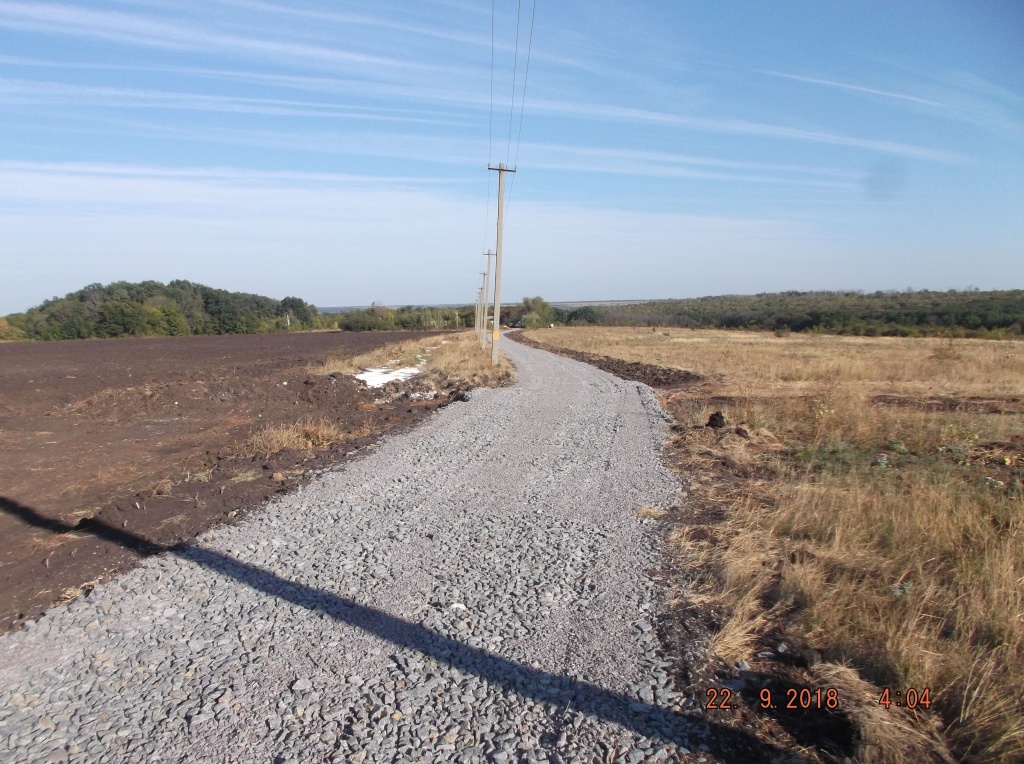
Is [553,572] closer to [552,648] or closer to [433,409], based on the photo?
[552,648]

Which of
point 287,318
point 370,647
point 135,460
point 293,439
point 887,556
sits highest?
point 887,556

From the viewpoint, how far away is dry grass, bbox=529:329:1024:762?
328cm

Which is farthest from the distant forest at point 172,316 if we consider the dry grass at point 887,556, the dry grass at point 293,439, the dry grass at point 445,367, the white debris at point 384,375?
the dry grass at point 887,556

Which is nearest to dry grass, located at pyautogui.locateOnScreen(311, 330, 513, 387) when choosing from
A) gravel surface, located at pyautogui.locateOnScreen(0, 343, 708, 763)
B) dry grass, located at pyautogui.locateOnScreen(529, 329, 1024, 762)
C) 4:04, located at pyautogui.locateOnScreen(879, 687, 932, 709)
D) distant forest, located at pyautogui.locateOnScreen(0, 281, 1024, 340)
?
dry grass, located at pyautogui.locateOnScreen(529, 329, 1024, 762)

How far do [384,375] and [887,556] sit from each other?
2201 cm

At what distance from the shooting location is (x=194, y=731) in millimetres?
3148

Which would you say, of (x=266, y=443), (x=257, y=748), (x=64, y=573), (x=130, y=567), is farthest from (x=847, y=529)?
(x=266, y=443)

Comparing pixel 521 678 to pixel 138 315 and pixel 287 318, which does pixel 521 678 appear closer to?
pixel 138 315

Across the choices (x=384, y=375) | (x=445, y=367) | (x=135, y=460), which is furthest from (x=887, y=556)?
(x=445, y=367)

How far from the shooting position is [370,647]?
3957 mm

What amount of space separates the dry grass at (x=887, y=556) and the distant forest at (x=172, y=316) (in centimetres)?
7937

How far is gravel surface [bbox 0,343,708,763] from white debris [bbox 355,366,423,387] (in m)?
16.2

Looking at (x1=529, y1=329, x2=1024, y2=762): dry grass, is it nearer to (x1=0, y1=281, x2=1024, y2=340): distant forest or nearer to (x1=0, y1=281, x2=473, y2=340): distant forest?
(x1=0, y1=281, x2=1024, y2=340): distant forest

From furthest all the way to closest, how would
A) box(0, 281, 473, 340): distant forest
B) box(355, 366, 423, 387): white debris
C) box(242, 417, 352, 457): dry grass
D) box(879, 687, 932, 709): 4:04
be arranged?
box(0, 281, 473, 340): distant forest
box(355, 366, 423, 387): white debris
box(242, 417, 352, 457): dry grass
box(879, 687, 932, 709): 4:04
